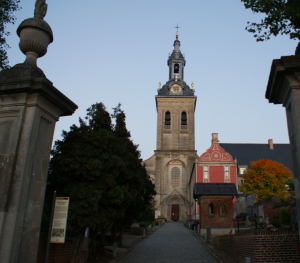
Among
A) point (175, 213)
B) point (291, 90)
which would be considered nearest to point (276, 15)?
point (291, 90)

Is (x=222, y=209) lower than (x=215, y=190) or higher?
lower

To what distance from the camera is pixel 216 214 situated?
19031 millimetres

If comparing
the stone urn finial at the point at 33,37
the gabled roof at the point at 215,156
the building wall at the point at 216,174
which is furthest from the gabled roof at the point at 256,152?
the stone urn finial at the point at 33,37

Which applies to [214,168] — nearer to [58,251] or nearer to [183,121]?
[183,121]

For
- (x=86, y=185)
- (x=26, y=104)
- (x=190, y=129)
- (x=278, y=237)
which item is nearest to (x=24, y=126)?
(x=26, y=104)

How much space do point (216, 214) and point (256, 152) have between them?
42.1 meters

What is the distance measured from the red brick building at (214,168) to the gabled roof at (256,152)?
1353 cm

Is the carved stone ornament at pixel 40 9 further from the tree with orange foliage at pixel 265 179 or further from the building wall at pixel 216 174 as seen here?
the building wall at pixel 216 174

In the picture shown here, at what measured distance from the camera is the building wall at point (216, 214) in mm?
18875

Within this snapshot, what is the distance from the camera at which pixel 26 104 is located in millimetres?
5750

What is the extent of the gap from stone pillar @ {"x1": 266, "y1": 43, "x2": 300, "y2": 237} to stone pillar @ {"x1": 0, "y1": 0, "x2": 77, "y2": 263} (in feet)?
14.4

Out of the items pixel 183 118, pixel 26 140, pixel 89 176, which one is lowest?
pixel 89 176

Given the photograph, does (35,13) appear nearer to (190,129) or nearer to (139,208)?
(139,208)

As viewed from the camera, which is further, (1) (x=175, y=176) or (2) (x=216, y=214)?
(1) (x=175, y=176)
